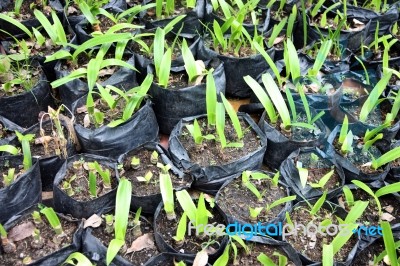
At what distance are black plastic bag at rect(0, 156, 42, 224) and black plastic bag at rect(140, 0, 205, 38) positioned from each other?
1.30 m

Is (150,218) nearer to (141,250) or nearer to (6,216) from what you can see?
(141,250)

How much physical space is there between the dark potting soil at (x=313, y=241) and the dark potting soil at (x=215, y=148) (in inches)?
17.1

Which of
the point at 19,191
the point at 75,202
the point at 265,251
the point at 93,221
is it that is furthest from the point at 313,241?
the point at 19,191

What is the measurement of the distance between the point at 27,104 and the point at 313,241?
1.71 metres

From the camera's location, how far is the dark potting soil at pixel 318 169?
2.26m

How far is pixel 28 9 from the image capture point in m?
3.15

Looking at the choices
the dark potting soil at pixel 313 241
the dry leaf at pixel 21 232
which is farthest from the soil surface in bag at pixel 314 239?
the dry leaf at pixel 21 232

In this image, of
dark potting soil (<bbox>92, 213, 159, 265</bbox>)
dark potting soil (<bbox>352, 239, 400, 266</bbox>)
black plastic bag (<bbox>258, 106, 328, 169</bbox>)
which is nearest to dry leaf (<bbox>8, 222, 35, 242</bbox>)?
dark potting soil (<bbox>92, 213, 159, 265</bbox>)

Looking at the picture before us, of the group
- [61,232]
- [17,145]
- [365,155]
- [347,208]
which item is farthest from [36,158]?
[365,155]

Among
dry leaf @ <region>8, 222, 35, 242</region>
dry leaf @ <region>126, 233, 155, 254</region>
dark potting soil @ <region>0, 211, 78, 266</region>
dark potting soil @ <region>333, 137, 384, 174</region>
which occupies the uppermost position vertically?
dark potting soil @ <region>333, 137, 384, 174</region>

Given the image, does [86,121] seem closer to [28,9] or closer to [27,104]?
[27,104]

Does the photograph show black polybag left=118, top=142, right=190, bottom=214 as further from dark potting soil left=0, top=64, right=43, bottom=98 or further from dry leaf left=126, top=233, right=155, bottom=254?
dark potting soil left=0, top=64, right=43, bottom=98

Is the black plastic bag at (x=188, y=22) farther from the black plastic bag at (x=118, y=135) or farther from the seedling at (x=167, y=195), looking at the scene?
the seedling at (x=167, y=195)

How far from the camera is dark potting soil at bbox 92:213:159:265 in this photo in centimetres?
193
